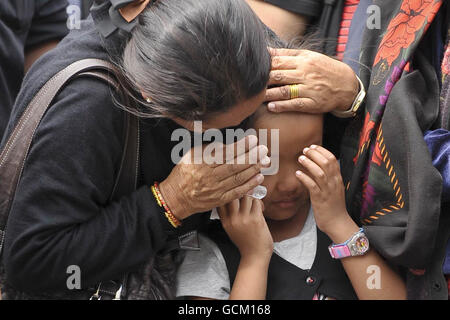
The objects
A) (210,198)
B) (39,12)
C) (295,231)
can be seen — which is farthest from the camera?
(39,12)

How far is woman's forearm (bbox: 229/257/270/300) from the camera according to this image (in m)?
1.60

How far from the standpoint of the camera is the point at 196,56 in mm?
1255

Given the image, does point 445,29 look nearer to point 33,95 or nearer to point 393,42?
point 393,42

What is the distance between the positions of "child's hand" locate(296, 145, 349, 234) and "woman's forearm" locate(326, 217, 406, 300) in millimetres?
31

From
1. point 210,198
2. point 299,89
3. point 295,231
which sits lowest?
point 295,231

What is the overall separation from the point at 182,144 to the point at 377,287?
68 cm

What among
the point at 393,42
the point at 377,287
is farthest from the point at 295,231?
the point at 393,42

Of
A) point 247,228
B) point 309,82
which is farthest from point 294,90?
point 247,228

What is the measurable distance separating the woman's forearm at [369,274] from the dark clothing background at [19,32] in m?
1.36

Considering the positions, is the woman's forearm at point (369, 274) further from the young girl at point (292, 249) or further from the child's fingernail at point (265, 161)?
the child's fingernail at point (265, 161)

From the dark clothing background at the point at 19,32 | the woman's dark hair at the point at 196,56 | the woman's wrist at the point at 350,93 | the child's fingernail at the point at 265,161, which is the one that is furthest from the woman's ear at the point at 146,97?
the dark clothing background at the point at 19,32

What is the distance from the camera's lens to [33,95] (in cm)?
140

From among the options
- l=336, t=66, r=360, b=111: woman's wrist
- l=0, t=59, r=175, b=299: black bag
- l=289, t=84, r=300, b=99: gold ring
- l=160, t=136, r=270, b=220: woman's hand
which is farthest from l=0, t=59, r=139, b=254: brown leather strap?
l=336, t=66, r=360, b=111: woman's wrist

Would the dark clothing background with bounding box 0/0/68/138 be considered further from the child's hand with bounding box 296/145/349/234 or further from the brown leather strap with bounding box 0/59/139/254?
the child's hand with bounding box 296/145/349/234
